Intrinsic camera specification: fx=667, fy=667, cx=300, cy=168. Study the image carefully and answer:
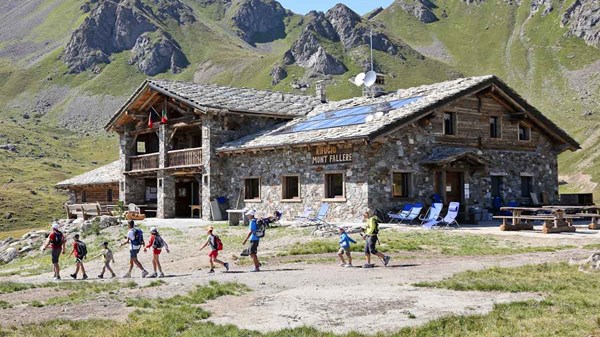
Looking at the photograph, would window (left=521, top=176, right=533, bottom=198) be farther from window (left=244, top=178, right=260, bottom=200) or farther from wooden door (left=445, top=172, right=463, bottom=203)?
window (left=244, top=178, right=260, bottom=200)

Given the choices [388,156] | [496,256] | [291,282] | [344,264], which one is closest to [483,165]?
[388,156]

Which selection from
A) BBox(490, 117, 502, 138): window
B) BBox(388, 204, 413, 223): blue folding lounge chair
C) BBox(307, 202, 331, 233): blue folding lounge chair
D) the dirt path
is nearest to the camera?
the dirt path

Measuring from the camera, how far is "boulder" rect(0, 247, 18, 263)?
28.6m

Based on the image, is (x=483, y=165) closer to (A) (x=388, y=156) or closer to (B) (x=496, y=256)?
(A) (x=388, y=156)

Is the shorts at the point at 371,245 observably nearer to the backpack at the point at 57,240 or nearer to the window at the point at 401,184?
the backpack at the point at 57,240

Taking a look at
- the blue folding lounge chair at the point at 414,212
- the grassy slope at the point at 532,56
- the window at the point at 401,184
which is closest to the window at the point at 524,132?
the window at the point at 401,184

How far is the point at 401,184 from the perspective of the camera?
86.1 feet

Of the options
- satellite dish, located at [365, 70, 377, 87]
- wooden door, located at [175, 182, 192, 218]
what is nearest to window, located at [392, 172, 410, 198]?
→ satellite dish, located at [365, 70, 377, 87]

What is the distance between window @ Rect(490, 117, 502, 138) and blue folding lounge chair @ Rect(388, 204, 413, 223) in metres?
7.20

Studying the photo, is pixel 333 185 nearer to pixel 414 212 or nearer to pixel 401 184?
pixel 401 184

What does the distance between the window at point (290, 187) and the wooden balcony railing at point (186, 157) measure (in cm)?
553

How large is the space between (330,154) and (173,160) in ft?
36.9

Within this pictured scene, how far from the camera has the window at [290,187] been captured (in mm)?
28625

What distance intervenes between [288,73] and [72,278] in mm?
140959
